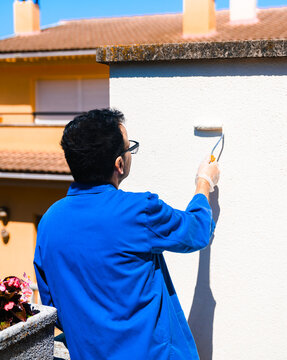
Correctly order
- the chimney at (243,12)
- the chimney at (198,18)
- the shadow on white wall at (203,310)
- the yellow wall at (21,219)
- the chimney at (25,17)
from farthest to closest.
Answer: the chimney at (25,17) < the chimney at (243,12) < the yellow wall at (21,219) < the chimney at (198,18) < the shadow on white wall at (203,310)

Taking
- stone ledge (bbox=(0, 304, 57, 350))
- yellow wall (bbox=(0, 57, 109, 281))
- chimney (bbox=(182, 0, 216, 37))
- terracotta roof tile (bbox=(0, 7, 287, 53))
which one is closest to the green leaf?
stone ledge (bbox=(0, 304, 57, 350))

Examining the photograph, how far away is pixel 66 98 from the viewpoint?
35.7 ft

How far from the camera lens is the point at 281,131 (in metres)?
2.21

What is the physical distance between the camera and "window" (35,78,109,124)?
419 inches

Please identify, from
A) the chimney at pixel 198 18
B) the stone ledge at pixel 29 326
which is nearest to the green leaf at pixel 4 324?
the stone ledge at pixel 29 326

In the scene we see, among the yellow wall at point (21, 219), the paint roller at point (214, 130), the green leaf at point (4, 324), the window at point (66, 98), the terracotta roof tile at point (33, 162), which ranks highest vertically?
the window at point (66, 98)

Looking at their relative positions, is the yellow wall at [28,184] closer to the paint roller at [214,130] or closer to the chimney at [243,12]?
the chimney at [243,12]

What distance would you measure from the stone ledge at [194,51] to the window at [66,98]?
8235 mm

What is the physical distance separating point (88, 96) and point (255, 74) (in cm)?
882

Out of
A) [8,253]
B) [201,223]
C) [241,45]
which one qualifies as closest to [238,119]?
[241,45]

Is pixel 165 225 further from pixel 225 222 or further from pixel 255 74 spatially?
pixel 255 74

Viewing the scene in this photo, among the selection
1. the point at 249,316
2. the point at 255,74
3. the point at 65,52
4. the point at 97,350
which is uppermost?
the point at 65,52

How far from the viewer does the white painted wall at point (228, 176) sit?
2.25 m

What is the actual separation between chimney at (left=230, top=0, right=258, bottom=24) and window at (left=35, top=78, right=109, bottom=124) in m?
4.24
